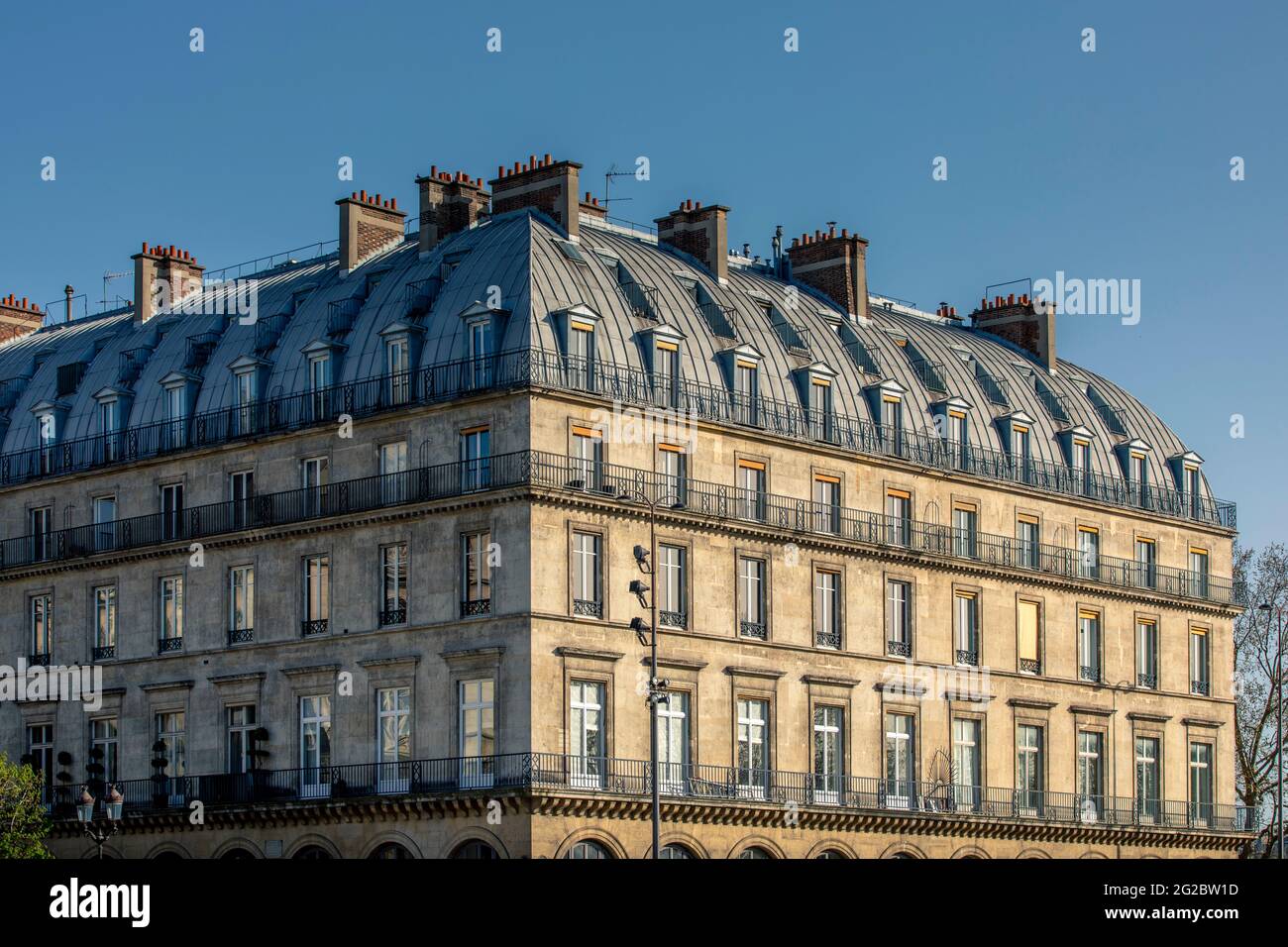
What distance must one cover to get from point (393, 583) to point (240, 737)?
7166 millimetres

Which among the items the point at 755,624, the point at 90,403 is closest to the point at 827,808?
the point at 755,624

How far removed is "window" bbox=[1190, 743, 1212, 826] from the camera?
80312mm

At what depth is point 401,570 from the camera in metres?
63.7

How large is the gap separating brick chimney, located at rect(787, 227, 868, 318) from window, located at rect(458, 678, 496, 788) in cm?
2219

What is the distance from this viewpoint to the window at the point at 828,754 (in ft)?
221

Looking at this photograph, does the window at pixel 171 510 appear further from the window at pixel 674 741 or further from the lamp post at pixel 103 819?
the window at pixel 674 741

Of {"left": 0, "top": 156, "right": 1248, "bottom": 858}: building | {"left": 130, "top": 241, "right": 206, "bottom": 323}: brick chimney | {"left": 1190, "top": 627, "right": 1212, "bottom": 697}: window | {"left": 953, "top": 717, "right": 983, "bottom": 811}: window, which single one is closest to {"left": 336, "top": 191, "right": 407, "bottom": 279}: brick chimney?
{"left": 0, "top": 156, "right": 1248, "bottom": 858}: building

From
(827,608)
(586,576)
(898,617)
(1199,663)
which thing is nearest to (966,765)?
(898,617)

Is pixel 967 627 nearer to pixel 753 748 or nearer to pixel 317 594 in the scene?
pixel 753 748

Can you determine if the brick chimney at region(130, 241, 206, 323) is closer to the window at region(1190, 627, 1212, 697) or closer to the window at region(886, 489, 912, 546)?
the window at region(886, 489, 912, 546)

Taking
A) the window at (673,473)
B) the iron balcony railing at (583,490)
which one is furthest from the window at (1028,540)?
the window at (673,473)

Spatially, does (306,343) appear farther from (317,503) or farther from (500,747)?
(500,747)

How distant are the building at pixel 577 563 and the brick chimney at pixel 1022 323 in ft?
10.4

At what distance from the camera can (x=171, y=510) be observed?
70688 millimetres
